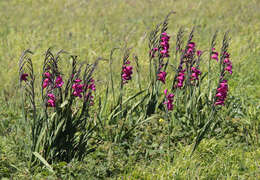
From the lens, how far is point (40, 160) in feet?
10.1

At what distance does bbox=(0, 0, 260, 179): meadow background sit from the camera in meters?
3.18

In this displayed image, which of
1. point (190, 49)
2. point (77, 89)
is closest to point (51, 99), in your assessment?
point (77, 89)

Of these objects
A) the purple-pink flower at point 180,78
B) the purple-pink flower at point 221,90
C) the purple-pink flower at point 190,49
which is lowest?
the purple-pink flower at point 221,90

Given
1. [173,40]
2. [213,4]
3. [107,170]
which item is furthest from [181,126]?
[213,4]

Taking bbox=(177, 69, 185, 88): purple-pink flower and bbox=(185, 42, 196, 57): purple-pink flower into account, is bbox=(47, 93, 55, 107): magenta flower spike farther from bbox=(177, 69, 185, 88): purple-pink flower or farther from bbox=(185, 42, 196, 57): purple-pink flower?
bbox=(185, 42, 196, 57): purple-pink flower

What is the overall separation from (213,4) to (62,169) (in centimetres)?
857

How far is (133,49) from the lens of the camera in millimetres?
7094

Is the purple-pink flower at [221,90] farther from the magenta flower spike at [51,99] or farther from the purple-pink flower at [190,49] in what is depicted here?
the magenta flower spike at [51,99]

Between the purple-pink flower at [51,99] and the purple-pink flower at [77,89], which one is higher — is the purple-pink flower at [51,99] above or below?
below

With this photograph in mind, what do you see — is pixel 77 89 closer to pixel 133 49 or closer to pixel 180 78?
pixel 180 78

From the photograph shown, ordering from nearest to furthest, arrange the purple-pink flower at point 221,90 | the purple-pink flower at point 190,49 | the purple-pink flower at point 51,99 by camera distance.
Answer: the purple-pink flower at point 51,99, the purple-pink flower at point 221,90, the purple-pink flower at point 190,49

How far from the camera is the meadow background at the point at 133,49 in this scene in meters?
3.18

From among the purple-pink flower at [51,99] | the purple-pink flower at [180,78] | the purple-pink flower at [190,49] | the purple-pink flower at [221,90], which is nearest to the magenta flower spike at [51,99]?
the purple-pink flower at [51,99]

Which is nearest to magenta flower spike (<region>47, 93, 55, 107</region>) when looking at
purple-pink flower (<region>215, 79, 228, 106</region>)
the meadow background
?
the meadow background
